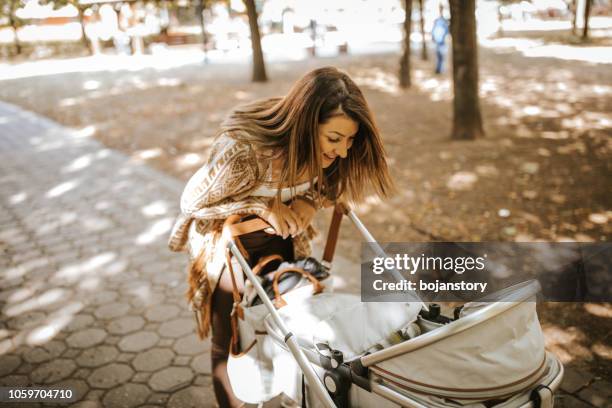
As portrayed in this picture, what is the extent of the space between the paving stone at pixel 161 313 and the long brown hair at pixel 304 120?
7.14 ft

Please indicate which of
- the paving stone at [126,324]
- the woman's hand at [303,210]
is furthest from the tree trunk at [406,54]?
the woman's hand at [303,210]

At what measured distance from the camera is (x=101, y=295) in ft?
14.6

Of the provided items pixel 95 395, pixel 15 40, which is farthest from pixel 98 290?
pixel 15 40

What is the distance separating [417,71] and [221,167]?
51.6 ft

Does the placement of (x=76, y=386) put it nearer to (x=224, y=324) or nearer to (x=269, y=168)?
(x=224, y=324)

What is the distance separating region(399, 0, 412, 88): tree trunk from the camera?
13.2m

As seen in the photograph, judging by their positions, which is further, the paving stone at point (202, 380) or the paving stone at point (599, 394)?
the paving stone at point (202, 380)

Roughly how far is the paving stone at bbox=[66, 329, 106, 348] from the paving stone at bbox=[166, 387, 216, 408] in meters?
0.95

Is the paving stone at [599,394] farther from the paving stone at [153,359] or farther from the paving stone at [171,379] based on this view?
the paving stone at [153,359]

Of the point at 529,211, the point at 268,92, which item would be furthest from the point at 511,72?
the point at 529,211

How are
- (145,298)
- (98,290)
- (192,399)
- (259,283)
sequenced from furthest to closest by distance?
(98,290) < (145,298) < (192,399) < (259,283)

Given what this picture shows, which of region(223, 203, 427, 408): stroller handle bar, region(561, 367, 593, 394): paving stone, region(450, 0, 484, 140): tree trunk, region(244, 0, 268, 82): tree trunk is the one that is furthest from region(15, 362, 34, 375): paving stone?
region(244, 0, 268, 82): tree trunk

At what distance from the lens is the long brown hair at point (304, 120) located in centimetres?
235

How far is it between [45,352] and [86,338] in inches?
11.4
